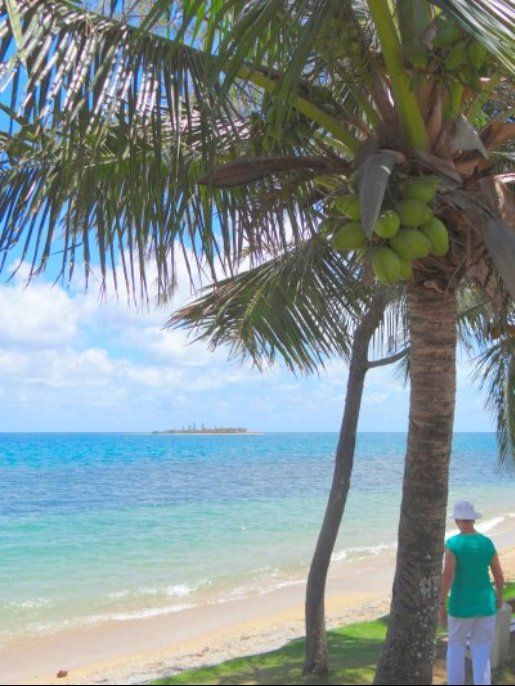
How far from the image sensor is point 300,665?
7.45 metres

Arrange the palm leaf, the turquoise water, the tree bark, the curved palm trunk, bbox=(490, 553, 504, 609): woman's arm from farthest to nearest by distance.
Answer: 1. the turquoise water
2. the tree bark
3. bbox=(490, 553, 504, 609): woman's arm
4. the curved palm trunk
5. the palm leaf

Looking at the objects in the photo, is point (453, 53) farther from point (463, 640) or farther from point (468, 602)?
point (463, 640)

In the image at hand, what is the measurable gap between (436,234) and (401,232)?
168 millimetres

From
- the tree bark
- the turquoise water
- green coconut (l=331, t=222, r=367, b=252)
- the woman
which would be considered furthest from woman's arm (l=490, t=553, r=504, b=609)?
the turquoise water

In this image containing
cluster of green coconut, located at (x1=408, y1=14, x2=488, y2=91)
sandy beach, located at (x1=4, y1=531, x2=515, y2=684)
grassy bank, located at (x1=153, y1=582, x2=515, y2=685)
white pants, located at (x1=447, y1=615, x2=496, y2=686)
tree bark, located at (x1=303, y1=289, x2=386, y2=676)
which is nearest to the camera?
cluster of green coconut, located at (x1=408, y1=14, x2=488, y2=91)

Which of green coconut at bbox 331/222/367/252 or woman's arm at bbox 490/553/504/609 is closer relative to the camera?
green coconut at bbox 331/222/367/252

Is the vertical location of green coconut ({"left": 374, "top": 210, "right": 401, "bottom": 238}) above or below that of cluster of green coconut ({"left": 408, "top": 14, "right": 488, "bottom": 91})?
below

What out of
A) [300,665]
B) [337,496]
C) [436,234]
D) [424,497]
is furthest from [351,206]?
[300,665]

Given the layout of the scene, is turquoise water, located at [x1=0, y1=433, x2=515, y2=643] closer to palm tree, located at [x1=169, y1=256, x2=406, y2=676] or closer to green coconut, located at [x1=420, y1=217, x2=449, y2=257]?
palm tree, located at [x1=169, y1=256, x2=406, y2=676]

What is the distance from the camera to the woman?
4.43 metres

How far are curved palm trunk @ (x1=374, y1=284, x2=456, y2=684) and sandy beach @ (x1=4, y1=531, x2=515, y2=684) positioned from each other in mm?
4781

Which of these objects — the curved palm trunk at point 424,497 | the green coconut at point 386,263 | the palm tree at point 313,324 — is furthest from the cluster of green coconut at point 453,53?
the palm tree at point 313,324

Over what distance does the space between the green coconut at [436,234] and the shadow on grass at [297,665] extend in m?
3.45

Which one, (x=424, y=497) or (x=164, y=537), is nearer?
(x=424, y=497)
